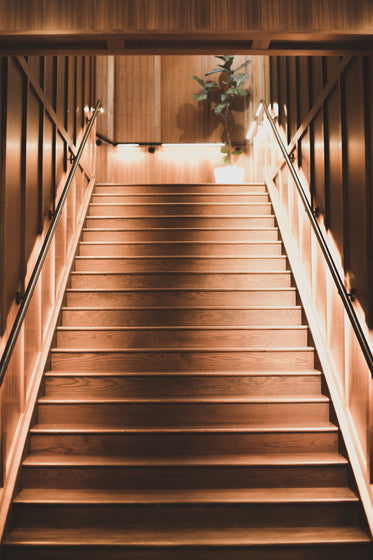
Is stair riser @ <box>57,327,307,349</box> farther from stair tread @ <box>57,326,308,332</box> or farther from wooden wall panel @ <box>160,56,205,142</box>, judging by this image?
wooden wall panel @ <box>160,56,205,142</box>

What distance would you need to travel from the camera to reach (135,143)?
25.8ft

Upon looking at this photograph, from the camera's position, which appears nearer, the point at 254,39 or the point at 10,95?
the point at 254,39

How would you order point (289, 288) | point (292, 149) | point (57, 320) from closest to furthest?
1. point (57, 320)
2. point (289, 288)
3. point (292, 149)

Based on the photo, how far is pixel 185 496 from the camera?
2.49 meters

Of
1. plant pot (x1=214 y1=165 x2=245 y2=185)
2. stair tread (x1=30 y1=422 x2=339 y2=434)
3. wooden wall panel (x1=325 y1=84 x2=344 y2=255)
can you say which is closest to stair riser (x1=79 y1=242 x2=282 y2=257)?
wooden wall panel (x1=325 y1=84 x2=344 y2=255)

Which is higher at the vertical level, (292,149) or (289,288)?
(292,149)

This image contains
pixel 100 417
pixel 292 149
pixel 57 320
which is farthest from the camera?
pixel 292 149

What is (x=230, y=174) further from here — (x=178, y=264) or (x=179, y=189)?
(x=178, y=264)

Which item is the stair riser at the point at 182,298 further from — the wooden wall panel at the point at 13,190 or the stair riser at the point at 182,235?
the wooden wall panel at the point at 13,190

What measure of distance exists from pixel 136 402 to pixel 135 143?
581 cm

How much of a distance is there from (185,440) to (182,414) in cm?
18

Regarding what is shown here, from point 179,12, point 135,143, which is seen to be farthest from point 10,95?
point 135,143
